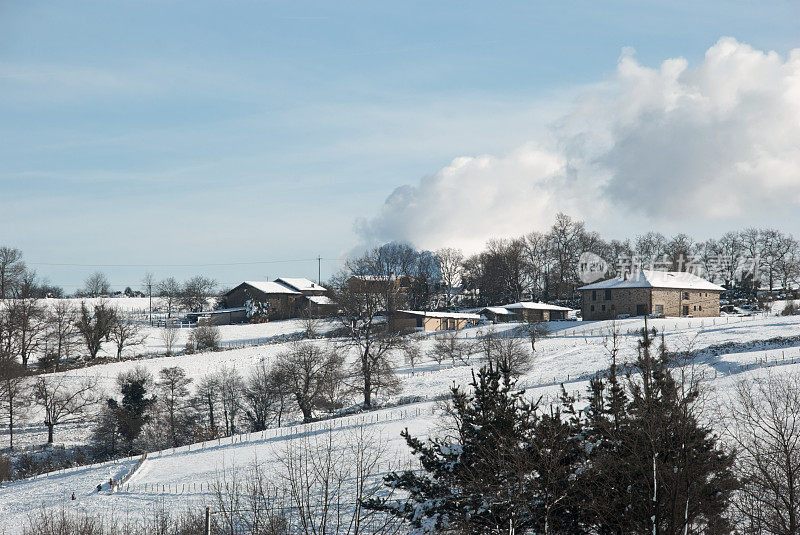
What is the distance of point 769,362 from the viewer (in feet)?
143

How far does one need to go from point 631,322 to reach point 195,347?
45428mm

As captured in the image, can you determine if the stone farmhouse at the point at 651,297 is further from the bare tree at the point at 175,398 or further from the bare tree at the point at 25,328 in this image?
the bare tree at the point at 25,328

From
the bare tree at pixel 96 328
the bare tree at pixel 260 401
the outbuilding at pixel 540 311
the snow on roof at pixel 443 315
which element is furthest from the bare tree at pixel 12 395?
the outbuilding at pixel 540 311

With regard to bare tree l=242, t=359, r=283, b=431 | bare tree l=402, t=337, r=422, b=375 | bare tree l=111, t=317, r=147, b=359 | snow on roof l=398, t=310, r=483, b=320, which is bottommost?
bare tree l=242, t=359, r=283, b=431

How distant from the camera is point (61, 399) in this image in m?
53.5

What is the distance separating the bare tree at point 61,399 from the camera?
52250 mm

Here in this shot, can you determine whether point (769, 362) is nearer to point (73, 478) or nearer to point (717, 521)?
point (717, 521)

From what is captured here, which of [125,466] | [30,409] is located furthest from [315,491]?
[30,409]

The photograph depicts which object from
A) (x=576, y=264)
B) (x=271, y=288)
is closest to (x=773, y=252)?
(x=576, y=264)

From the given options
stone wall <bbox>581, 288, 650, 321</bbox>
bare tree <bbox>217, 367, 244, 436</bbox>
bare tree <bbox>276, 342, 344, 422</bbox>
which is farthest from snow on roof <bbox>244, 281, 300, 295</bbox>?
bare tree <bbox>217, 367, 244, 436</bbox>

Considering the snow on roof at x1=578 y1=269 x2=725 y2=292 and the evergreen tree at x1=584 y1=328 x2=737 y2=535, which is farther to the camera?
the snow on roof at x1=578 y1=269 x2=725 y2=292

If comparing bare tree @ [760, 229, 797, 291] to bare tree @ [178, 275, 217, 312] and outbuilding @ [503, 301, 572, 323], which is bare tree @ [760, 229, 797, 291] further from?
bare tree @ [178, 275, 217, 312]

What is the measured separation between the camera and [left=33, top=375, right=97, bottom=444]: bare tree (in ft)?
171

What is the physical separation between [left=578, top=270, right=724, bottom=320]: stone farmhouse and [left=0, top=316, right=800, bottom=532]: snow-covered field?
7.09 m
